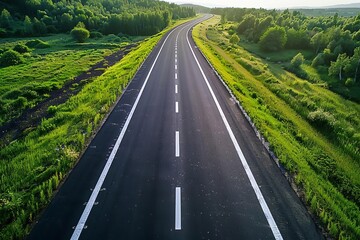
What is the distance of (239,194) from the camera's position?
30.0ft

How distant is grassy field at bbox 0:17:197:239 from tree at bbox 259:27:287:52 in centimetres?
5644

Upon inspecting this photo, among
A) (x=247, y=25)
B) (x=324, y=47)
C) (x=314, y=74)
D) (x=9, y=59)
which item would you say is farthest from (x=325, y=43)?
(x=9, y=59)

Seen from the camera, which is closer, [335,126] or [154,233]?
[154,233]

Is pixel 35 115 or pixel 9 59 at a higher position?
pixel 35 115

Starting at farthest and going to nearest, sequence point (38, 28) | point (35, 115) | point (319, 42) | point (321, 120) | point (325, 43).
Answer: point (38, 28) → point (319, 42) → point (325, 43) → point (321, 120) → point (35, 115)

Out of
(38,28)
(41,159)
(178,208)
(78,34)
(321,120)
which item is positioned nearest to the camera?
(178,208)

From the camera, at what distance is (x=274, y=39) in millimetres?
65250

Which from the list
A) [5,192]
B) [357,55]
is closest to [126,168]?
[5,192]

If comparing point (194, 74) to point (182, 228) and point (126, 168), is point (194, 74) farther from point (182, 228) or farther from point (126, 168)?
point (182, 228)

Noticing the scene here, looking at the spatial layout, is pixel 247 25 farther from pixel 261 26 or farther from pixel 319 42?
pixel 319 42

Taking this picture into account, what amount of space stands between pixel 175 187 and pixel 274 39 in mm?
65036

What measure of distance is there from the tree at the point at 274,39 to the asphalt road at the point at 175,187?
5647cm

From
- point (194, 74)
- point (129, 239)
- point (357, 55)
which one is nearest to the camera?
point (129, 239)

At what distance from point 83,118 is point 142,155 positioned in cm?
635
